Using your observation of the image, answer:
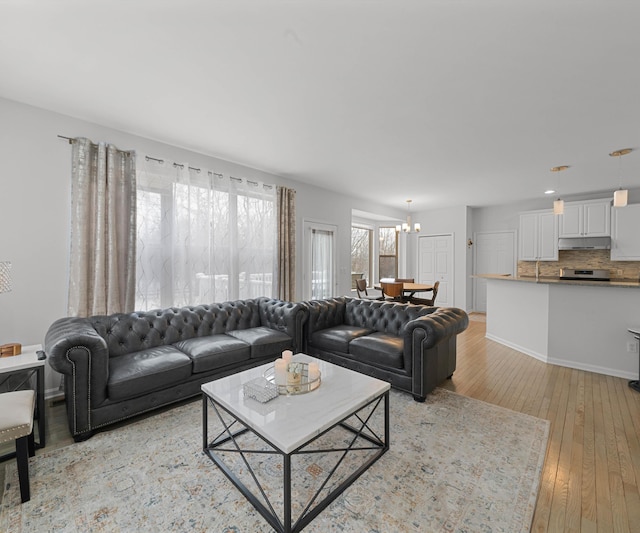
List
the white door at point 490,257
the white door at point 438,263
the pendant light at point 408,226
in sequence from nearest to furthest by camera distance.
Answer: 1. the pendant light at point 408,226
2. the white door at point 490,257
3. the white door at point 438,263

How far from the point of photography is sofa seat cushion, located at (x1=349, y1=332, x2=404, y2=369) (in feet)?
9.71

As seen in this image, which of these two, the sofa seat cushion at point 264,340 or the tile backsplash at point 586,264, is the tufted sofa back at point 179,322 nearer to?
the sofa seat cushion at point 264,340

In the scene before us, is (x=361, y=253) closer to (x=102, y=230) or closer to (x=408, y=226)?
(x=408, y=226)

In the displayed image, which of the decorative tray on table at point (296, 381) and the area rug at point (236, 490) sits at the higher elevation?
the decorative tray on table at point (296, 381)

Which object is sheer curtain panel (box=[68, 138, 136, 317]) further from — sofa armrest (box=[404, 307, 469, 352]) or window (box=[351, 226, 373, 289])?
window (box=[351, 226, 373, 289])

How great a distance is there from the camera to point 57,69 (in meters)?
2.17

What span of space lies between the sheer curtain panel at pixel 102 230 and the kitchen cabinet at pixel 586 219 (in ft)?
24.3

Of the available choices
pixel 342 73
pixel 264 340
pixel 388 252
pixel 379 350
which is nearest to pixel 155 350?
pixel 264 340

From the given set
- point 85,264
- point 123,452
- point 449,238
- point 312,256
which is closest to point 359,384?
point 123,452

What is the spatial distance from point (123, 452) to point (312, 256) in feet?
12.5

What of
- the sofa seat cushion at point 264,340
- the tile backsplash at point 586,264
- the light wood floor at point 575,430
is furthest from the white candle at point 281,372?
the tile backsplash at point 586,264

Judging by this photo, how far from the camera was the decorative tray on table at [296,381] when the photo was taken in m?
1.97

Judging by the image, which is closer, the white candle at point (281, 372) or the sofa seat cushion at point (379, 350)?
the white candle at point (281, 372)

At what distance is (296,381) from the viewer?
1.99 meters
